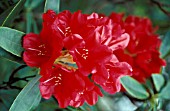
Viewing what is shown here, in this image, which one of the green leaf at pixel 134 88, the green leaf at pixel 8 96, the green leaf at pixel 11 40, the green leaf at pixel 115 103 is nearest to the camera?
the green leaf at pixel 11 40

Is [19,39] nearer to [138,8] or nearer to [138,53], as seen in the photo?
[138,53]

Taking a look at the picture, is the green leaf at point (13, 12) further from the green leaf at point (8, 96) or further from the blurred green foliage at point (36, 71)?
the green leaf at point (8, 96)

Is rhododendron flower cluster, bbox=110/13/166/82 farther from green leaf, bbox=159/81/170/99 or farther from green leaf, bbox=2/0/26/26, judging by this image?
green leaf, bbox=2/0/26/26

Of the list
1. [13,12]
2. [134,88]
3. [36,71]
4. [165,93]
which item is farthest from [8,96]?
[165,93]

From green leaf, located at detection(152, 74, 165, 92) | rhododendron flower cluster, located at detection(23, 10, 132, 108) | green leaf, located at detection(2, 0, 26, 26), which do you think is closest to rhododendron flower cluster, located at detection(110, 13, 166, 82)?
green leaf, located at detection(152, 74, 165, 92)

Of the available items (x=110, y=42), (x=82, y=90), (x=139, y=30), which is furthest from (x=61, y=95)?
(x=139, y=30)

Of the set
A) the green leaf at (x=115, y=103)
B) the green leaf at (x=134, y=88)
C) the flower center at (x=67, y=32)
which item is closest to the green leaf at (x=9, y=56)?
the flower center at (x=67, y=32)
